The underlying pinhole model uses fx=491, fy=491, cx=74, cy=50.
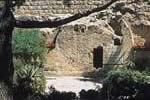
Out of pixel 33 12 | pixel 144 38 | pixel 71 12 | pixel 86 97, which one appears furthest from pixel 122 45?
pixel 86 97

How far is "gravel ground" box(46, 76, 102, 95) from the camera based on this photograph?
15.1 meters

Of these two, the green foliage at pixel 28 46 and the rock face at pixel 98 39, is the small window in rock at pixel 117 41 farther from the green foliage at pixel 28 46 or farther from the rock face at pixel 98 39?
the green foliage at pixel 28 46

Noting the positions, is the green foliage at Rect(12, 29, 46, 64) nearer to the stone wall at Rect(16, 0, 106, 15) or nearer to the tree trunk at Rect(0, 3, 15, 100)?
the stone wall at Rect(16, 0, 106, 15)

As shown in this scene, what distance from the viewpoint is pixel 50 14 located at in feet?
66.4

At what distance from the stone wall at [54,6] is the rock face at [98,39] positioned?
98cm

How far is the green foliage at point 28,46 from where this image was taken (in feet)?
57.6

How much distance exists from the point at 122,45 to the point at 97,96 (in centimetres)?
660

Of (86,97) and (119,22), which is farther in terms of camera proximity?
(119,22)

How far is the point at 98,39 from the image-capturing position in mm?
19141

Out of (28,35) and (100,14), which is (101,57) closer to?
(100,14)

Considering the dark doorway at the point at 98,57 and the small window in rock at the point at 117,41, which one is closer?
the small window in rock at the point at 117,41

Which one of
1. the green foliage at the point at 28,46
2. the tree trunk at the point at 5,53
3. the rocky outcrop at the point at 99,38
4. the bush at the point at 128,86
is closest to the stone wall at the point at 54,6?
the rocky outcrop at the point at 99,38

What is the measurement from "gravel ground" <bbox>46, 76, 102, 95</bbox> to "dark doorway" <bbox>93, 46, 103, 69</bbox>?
122cm

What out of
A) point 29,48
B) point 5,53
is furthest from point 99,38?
point 5,53
